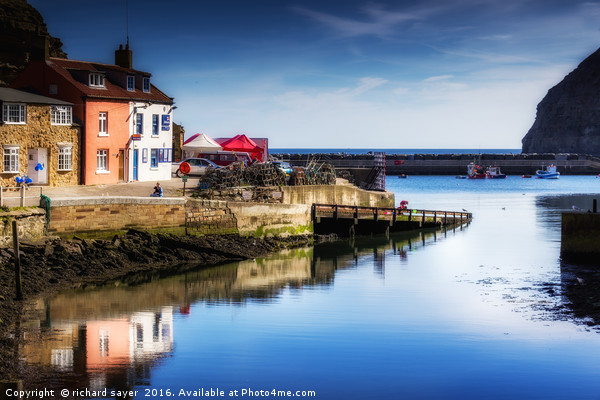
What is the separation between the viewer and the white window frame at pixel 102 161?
147 ft

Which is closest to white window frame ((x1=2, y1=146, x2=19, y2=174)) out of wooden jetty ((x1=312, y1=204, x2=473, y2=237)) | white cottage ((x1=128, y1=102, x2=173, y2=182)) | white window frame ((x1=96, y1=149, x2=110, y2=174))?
white window frame ((x1=96, y1=149, x2=110, y2=174))

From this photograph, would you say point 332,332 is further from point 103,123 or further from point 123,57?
point 123,57

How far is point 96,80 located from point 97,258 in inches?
695

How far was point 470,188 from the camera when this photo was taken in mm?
104188

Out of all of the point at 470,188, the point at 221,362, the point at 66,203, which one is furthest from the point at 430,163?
the point at 221,362

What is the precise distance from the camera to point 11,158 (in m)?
39.7

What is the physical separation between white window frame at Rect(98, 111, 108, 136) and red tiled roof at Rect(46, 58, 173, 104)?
0.97 m

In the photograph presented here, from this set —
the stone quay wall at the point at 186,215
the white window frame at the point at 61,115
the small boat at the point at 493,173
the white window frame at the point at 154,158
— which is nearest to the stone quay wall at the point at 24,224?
the stone quay wall at the point at 186,215

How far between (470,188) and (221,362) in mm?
86884

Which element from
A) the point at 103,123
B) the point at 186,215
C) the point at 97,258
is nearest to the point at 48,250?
the point at 97,258

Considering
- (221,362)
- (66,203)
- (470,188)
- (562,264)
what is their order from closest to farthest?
(221,362) → (66,203) → (562,264) → (470,188)

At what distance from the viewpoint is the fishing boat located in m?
125

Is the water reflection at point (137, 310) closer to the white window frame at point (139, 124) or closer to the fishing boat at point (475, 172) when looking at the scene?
the white window frame at point (139, 124)

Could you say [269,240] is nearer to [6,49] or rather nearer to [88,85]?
[88,85]
